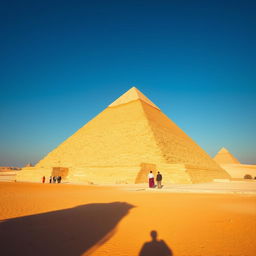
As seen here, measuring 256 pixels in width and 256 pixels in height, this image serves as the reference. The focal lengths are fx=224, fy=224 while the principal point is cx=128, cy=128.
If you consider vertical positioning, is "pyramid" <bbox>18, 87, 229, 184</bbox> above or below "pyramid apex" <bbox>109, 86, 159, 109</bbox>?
below

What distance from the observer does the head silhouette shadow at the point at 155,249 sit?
2.49m

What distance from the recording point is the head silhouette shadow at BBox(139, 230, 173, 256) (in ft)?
8.16

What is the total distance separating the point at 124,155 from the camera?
21438 mm

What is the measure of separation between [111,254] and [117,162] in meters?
18.5

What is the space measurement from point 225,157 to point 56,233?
193ft

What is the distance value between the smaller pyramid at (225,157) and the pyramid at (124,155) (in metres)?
31.4

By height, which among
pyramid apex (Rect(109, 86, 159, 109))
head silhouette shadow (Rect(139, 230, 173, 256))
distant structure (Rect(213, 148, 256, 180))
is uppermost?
pyramid apex (Rect(109, 86, 159, 109))

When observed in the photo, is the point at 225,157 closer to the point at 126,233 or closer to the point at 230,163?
the point at 230,163

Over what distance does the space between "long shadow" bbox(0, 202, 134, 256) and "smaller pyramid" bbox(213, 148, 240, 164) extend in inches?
2219

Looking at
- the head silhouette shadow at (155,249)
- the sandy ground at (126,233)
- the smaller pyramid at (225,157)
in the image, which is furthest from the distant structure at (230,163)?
the head silhouette shadow at (155,249)

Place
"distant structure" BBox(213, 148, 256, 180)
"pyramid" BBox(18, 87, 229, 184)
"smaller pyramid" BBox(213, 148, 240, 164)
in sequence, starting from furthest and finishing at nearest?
"smaller pyramid" BBox(213, 148, 240, 164) → "distant structure" BBox(213, 148, 256, 180) → "pyramid" BBox(18, 87, 229, 184)

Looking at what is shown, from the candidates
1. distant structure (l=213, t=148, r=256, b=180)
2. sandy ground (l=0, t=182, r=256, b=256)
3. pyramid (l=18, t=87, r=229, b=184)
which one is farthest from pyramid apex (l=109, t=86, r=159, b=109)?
sandy ground (l=0, t=182, r=256, b=256)

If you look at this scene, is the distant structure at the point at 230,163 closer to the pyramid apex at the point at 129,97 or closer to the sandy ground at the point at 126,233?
the pyramid apex at the point at 129,97

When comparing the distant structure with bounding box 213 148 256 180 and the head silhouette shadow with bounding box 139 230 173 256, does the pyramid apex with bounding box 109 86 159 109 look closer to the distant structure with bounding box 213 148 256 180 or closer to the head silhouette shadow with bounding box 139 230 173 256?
the distant structure with bounding box 213 148 256 180
